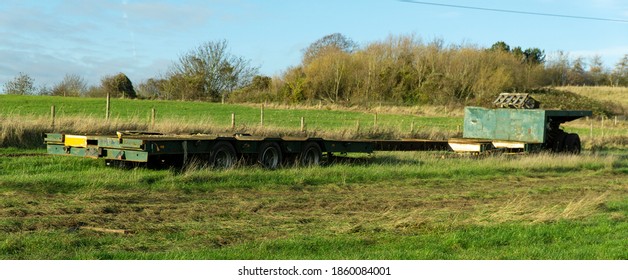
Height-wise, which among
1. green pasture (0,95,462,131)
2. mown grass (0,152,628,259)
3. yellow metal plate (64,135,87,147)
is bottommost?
mown grass (0,152,628,259)

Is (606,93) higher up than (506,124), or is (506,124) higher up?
(606,93)

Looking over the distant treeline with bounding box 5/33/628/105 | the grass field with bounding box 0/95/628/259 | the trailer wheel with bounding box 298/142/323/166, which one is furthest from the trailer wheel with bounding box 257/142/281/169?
the distant treeline with bounding box 5/33/628/105

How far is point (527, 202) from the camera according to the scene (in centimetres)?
1327

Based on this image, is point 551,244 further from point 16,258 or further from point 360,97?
point 360,97

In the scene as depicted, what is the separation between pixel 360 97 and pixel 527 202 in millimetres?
55283

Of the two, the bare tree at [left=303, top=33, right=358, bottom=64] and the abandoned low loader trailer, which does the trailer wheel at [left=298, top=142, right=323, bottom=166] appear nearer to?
the abandoned low loader trailer

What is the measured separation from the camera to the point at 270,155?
55.6ft

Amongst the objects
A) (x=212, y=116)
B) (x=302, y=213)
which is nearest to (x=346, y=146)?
(x=302, y=213)

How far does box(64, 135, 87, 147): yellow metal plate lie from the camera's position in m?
15.0

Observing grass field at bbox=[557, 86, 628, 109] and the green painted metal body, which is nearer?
the green painted metal body

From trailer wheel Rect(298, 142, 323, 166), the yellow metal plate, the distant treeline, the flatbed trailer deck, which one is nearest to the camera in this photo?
Result: the flatbed trailer deck

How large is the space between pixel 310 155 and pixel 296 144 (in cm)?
56

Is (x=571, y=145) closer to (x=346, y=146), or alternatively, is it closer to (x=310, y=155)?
(x=346, y=146)

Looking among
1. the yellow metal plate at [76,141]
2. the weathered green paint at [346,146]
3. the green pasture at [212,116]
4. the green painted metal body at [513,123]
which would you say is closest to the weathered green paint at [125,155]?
the yellow metal plate at [76,141]
